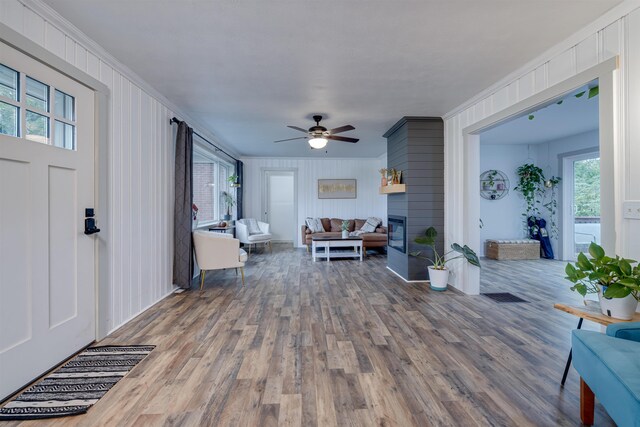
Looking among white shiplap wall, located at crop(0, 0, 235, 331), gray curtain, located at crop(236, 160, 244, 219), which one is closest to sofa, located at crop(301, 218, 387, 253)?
gray curtain, located at crop(236, 160, 244, 219)

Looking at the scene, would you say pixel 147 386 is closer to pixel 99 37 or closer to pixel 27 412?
pixel 27 412

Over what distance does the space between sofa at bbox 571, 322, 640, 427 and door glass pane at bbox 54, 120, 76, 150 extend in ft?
11.3

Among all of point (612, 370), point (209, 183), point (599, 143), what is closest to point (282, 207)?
point (209, 183)

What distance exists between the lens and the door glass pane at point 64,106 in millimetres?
2086

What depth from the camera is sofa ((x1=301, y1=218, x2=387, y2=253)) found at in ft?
22.4

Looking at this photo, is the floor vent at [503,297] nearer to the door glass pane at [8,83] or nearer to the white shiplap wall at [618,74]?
the white shiplap wall at [618,74]

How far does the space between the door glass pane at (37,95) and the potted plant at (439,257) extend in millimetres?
4123

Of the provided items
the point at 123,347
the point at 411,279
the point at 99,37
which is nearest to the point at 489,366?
the point at 411,279

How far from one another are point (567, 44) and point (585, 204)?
5033 millimetres

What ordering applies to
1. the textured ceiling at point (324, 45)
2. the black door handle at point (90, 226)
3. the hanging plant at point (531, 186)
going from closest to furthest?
the textured ceiling at point (324, 45) → the black door handle at point (90, 226) → the hanging plant at point (531, 186)

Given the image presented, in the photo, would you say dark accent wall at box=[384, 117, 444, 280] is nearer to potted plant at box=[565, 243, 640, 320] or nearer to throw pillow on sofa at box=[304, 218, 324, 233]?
potted plant at box=[565, 243, 640, 320]

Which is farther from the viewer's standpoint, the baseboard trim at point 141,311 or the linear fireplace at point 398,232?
the linear fireplace at point 398,232

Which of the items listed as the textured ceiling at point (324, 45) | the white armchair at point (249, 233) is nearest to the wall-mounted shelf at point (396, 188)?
the textured ceiling at point (324, 45)

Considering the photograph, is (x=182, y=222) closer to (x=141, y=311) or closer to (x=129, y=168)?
(x=129, y=168)
